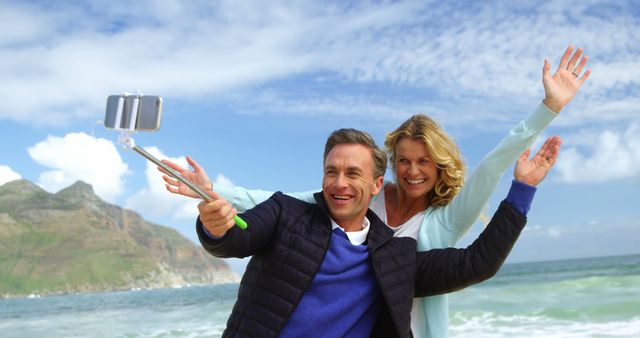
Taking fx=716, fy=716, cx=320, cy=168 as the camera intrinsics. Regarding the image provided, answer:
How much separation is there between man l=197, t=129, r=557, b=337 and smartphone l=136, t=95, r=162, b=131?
0.71m

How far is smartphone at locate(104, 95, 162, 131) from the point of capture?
6.96 ft

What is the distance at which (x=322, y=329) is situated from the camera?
280 centimetres

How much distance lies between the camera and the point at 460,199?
338cm

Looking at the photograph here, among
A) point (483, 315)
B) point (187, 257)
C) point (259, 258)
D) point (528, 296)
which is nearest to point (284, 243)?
point (259, 258)

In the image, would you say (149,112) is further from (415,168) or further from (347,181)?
(415,168)

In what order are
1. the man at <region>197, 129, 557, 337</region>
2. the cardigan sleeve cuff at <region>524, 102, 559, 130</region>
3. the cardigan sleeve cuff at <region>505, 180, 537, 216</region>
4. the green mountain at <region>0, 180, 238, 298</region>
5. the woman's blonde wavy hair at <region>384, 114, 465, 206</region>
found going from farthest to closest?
the green mountain at <region>0, 180, 238, 298</region>, the woman's blonde wavy hair at <region>384, 114, 465, 206</region>, the cardigan sleeve cuff at <region>524, 102, 559, 130</region>, the cardigan sleeve cuff at <region>505, 180, 537, 216</region>, the man at <region>197, 129, 557, 337</region>

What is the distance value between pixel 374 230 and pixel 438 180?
0.70m

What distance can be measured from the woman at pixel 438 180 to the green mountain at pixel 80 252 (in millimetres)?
130492

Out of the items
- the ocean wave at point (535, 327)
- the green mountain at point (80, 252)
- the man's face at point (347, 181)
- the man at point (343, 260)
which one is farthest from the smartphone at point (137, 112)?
the green mountain at point (80, 252)

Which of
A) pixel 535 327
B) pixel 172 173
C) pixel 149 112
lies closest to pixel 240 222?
pixel 172 173

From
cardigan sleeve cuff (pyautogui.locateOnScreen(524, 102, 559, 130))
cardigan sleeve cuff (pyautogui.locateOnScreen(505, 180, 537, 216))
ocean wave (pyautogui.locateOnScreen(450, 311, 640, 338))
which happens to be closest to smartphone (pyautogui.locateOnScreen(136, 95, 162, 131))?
cardigan sleeve cuff (pyautogui.locateOnScreen(505, 180, 537, 216))

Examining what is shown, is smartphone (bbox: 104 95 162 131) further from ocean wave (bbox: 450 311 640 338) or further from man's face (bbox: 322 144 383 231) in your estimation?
ocean wave (bbox: 450 311 640 338)

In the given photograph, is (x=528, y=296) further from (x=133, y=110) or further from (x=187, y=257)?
(x=187, y=257)

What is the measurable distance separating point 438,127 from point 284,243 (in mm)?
1118
